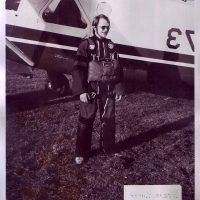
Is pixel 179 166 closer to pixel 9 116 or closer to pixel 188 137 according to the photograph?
pixel 188 137

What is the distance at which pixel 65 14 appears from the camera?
2.68ft

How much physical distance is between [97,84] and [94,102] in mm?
37

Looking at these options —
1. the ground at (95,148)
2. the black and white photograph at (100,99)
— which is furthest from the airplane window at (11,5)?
the ground at (95,148)

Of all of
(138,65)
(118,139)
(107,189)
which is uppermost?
(138,65)

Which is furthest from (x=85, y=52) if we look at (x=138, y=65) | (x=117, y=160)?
(x=117, y=160)

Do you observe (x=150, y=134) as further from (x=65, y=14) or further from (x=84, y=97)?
(x=65, y=14)

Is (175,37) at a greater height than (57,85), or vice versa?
(175,37)

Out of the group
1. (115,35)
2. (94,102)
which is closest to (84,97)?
(94,102)

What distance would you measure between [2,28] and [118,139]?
32 centimetres

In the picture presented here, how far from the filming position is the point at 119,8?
84cm

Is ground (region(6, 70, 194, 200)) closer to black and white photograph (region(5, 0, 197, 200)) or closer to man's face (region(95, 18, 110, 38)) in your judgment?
black and white photograph (region(5, 0, 197, 200))

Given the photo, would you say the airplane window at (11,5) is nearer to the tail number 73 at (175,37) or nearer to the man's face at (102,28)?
the man's face at (102,28)

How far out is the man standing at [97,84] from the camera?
82 centimetres

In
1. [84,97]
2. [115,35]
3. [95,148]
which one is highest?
[115,35]
